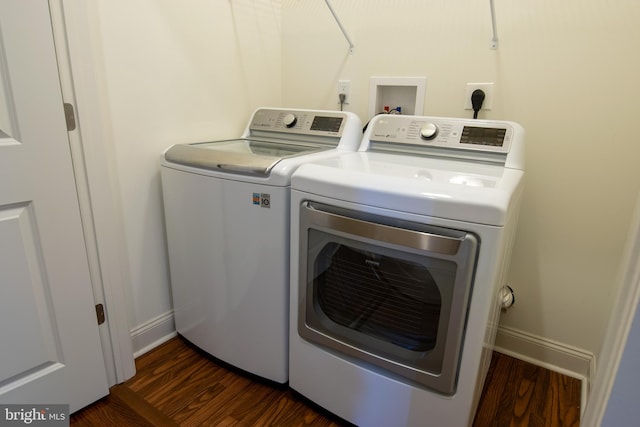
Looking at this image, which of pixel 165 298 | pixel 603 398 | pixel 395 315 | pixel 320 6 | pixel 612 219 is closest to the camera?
pixel 603 398

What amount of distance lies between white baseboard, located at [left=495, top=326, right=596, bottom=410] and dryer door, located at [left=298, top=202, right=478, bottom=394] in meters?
0.78

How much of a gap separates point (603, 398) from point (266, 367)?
42.7 inches

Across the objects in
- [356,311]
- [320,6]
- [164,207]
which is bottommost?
[356,311]

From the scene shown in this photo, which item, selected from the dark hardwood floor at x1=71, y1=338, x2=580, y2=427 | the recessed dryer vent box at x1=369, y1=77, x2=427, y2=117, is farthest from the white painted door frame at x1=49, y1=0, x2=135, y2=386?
the recessed dryer vent box at x1=369, y1=77, x2=427, y2=117

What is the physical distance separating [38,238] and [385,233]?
101 centimetres

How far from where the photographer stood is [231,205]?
127cm

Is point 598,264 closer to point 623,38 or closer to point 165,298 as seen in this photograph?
point 623,38

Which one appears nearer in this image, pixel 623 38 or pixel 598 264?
pixel 623 38

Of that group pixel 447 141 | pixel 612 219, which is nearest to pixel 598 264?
pixel 612 219

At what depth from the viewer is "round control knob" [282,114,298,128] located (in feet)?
5.55

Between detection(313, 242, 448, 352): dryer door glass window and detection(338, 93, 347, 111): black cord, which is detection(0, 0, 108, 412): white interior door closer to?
detection(313, 242, 448, 352): dryer door glass window

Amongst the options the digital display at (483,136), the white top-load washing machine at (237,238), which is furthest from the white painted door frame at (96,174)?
the digital display at (483,136)

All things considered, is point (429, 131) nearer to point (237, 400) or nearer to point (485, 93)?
point (485, 93)

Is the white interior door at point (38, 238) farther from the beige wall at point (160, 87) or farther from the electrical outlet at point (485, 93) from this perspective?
the electrical outlet at point (485, 93)
